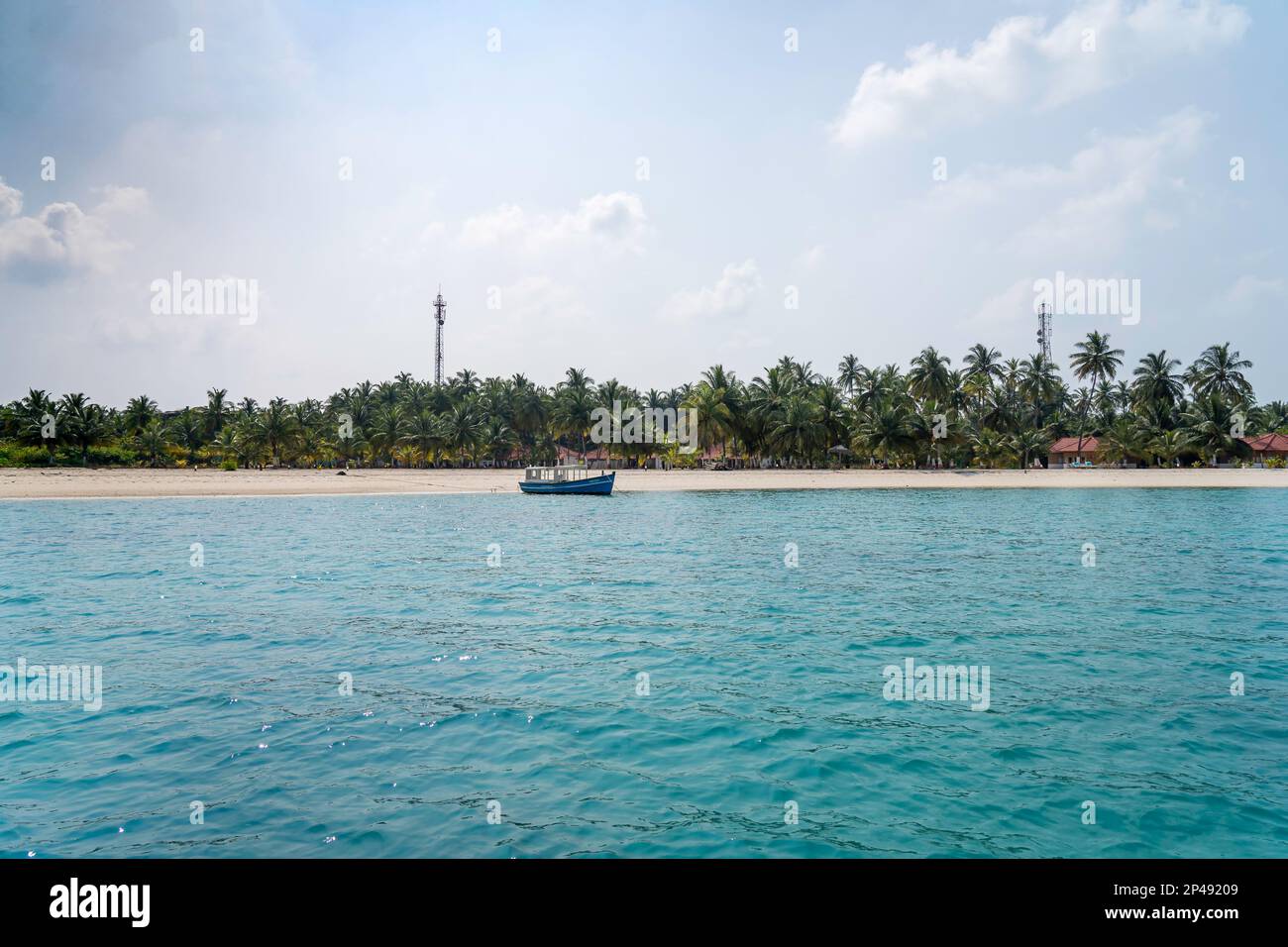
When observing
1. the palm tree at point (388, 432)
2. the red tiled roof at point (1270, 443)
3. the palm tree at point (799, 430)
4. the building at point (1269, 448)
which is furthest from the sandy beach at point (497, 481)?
the red tiled roof at point (1270, 443)

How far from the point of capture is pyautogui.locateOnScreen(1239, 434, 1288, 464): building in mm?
90438

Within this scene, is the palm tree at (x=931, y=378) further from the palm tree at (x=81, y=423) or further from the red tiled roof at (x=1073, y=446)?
the palm tree at (x=81, y=423)

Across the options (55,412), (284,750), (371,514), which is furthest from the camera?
(55,412)

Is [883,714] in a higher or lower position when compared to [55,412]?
lower

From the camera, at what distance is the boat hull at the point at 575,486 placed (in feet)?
193

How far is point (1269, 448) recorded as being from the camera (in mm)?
91500

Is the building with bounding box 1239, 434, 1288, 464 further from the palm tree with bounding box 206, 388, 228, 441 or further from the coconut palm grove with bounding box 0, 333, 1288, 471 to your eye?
the palm tree with bounding box 206, 388, 228, 441

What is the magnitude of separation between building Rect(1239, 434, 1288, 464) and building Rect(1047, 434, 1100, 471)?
15.5 meters

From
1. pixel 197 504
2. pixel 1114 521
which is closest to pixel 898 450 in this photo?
pixel 1114 521

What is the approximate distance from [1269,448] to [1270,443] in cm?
95

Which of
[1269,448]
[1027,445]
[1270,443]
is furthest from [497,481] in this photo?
[1270,443]

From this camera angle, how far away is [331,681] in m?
Answer: 11.5
